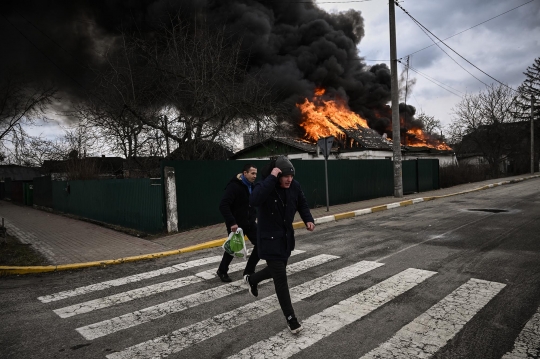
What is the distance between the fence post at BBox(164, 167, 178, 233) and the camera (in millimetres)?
9125

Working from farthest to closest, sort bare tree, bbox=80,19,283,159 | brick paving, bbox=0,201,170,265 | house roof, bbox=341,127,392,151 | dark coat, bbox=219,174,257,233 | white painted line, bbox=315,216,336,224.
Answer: house roof, bbox=341,127,392,151 → bare tree, bbox=80,19,283,159 → white painted line, bbox=315,216,336,224 → brick paving, bbox=0,201,170,265 → dark coat, bbox=219,174,257,233

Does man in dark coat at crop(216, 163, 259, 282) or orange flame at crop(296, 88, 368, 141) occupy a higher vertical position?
orange flame at crop(296, 88, 368, 141)

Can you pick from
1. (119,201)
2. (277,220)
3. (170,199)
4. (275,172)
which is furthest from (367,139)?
(275,172)

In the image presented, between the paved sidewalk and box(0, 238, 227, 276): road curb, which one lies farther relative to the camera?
the paved sidewalk

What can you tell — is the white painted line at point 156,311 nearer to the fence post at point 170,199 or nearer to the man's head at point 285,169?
the man's head at point 285,169

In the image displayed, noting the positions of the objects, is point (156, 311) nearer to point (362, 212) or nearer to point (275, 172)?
point (275, 172)

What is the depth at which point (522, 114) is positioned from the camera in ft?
130

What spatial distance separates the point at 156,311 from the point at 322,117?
2389cm

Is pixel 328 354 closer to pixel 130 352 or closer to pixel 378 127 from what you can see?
A: pixel 130 352

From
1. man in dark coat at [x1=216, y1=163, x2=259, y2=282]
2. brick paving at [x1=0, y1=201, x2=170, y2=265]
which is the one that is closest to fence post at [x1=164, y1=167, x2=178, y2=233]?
brick paving at [x1=0, y1=201, x2=170, y2=265]

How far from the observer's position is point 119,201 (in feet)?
37.9

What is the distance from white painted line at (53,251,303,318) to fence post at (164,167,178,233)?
3908 millimetres

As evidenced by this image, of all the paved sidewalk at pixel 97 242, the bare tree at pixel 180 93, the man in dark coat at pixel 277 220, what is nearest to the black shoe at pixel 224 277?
the man in dark coat at pixel 277 220

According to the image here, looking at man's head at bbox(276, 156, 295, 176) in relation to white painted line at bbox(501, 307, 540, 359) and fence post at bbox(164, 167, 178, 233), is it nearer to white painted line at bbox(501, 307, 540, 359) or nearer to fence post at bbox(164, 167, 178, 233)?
white painted line at bbox(501, 307, 540, 359)
